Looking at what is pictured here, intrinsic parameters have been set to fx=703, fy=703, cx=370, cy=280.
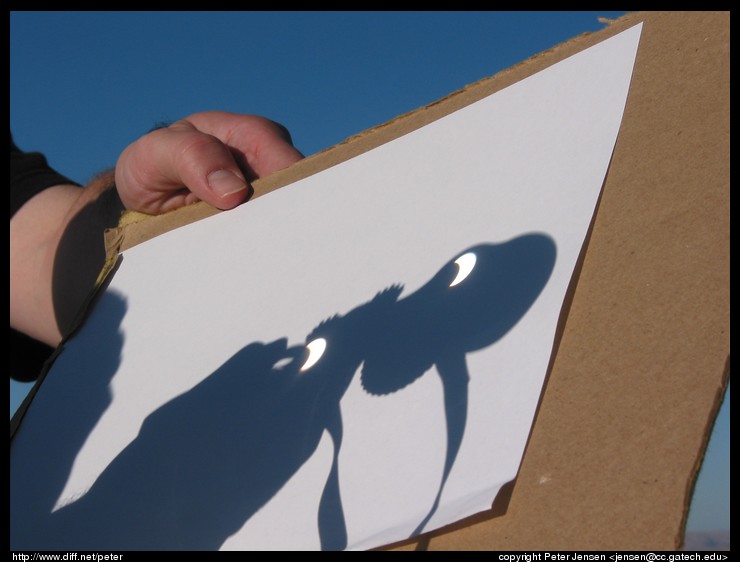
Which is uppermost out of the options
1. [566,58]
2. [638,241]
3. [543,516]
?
[566,58]

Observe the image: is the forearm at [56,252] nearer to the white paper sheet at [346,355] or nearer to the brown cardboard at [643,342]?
the white paper sheet at [346,355]

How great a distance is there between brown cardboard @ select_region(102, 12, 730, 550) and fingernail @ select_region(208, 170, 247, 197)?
48 centimetres

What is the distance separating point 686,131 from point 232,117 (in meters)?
0.74

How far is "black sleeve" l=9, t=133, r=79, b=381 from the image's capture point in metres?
1.45

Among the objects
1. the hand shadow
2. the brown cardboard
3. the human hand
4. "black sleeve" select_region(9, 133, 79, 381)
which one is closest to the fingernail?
the human hand

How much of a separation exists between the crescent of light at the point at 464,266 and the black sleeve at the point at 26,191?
1.13m

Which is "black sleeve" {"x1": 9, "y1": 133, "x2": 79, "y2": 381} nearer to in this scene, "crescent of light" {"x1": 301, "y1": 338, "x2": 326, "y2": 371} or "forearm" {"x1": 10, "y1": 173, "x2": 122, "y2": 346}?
"forearm" {"x1": 10, "y1": 173, "x2": 122, "y2": 346}

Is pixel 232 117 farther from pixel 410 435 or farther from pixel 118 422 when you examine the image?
pixel 410 435

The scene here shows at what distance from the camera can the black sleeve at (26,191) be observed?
1.45 metres

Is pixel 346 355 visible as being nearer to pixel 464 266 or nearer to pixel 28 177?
pixel 464 266

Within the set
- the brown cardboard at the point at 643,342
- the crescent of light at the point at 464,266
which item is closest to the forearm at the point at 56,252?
the crescent of light at the point at 464,266

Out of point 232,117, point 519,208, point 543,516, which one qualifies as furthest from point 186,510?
point 232,117

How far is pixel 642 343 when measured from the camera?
0.49m
